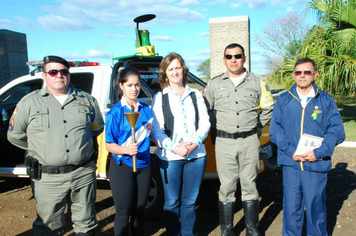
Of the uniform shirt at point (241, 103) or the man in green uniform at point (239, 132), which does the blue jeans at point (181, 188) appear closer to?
the man in green uniform at point (239, 132)

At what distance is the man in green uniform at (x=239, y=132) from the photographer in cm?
335

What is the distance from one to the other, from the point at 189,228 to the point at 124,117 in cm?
127

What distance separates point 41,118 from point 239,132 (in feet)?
6.12

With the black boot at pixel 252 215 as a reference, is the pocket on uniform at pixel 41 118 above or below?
above

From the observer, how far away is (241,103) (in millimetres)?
3377

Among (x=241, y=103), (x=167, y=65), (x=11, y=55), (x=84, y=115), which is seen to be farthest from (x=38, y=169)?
(x=11, y=55)

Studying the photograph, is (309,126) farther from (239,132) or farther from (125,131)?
(125,131)

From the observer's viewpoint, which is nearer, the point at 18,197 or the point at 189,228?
the point at 189,228

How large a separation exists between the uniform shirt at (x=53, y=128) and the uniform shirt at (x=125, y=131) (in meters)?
0.19

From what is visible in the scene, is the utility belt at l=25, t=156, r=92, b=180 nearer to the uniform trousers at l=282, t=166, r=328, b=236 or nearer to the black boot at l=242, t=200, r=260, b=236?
the black boot at l=242, t=200, r=260, b=236

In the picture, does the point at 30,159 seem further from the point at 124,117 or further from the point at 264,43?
the point at 264,43

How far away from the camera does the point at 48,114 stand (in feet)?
8.77

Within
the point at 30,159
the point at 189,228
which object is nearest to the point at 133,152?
the point at 30,159

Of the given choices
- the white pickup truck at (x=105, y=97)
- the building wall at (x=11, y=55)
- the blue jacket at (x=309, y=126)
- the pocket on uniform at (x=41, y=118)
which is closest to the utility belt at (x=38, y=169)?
the pocket on uniform at (x=41, y=118)
